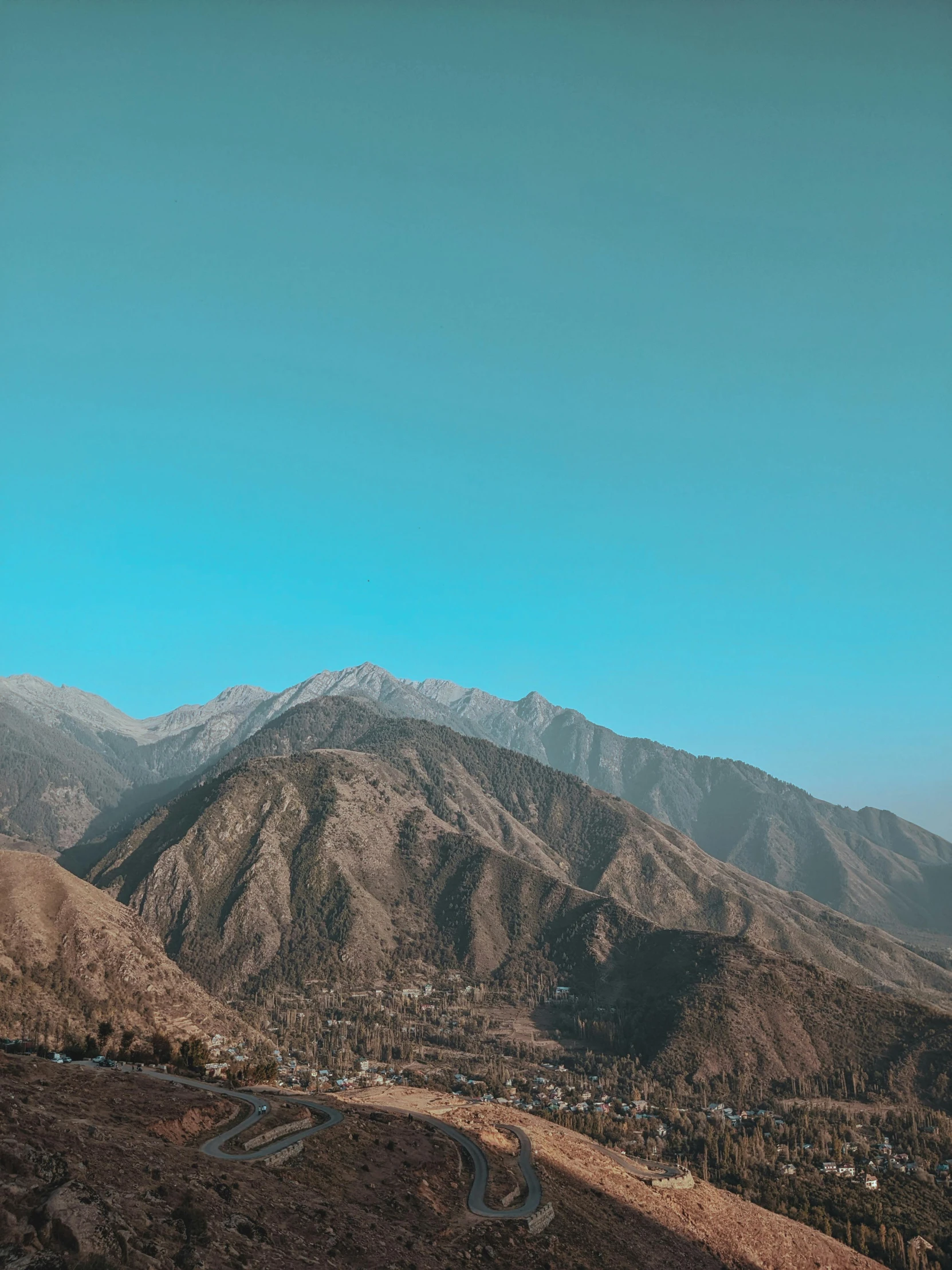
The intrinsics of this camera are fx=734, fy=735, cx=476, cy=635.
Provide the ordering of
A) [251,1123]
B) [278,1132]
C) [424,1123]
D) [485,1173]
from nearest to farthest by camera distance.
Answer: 1. [278,1132]
2. [251,1123]
3. [485,1173]
4. [424,1123]

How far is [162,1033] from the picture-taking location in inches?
7594

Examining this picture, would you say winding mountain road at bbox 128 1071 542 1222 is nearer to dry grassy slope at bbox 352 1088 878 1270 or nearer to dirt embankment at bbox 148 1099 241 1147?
dirt embankment at bbox 148 1099 241 1147

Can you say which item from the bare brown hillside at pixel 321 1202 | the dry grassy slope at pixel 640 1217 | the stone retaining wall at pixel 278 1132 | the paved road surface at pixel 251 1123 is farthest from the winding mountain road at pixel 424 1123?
the dry grassy slope at pixel 640 1217

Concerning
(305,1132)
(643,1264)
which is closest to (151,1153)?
(305,1132)

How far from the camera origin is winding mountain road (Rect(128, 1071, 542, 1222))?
72125mm

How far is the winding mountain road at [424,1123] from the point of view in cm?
7212

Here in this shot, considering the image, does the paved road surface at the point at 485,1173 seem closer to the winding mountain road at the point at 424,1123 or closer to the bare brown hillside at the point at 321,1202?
the winding mountain road at the point at 424,1123

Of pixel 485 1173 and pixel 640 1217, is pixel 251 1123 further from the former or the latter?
pixel 640 1217

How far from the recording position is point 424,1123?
4075 inches

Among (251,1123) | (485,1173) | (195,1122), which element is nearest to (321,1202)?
(251,1123)

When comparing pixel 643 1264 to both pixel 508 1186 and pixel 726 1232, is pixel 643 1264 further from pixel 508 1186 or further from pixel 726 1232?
pixel 726 1232

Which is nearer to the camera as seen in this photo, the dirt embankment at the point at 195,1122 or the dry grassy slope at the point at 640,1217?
the dirt embankment at the point at 195,1122

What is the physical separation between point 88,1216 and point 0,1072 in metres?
47.7

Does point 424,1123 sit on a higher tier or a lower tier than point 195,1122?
lower
